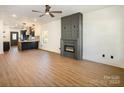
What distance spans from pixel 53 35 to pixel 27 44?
11.0 feet

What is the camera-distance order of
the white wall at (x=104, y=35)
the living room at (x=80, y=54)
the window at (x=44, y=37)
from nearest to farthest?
1. the living room at (x=80, y=54)
2. the white wall at (x=104, y=35)
3. the window at (x=44, y=37)

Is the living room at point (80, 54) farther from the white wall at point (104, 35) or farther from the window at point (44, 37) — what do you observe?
the window at point (44, 37)

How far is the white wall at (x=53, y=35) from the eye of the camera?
956cm

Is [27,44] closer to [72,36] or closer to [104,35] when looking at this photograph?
[72,36]

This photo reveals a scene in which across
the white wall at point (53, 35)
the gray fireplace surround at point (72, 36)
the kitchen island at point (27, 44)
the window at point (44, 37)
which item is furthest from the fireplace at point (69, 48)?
the kitchen island at point (27, 44)

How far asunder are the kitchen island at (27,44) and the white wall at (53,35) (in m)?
1.68

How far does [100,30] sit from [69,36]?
2182 millimetres

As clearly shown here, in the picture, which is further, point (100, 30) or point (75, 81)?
point (100, 30)

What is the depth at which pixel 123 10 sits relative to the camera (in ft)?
16.3

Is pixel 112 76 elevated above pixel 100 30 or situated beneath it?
situated beneath

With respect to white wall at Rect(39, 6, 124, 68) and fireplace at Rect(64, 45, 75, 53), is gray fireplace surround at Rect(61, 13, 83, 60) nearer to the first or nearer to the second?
fireplace at Rect(64, 45, 75, 53)

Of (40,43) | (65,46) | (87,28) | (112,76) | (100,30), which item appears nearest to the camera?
(112,76)
